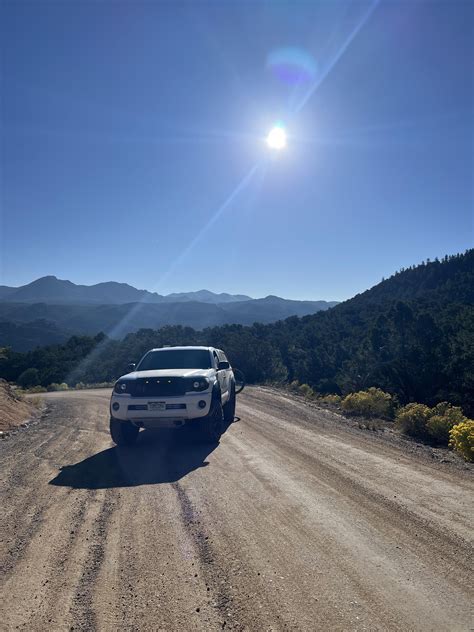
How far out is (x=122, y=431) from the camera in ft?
26.6

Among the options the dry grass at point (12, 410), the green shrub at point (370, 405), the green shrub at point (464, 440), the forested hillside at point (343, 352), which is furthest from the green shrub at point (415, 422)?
the forested hillside at point (343, 352)

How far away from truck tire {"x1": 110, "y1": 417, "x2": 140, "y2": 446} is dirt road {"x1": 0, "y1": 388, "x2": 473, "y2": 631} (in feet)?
1.90

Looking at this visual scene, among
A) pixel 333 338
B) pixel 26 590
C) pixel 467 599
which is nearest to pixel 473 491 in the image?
pixel 467 599

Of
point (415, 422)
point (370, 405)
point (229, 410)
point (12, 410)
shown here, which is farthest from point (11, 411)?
point (415, 422)

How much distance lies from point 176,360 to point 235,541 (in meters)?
5.78

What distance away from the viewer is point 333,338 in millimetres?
54844

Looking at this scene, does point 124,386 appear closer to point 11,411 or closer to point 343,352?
point 11,411

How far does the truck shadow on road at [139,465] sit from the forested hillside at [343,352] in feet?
58.0

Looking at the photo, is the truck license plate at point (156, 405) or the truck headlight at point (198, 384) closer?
the truck license plate at point (156, 405)

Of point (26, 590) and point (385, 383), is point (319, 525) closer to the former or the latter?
point (26, 590)

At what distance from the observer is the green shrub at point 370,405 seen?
12.8 meters

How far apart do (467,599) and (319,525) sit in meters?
1.57

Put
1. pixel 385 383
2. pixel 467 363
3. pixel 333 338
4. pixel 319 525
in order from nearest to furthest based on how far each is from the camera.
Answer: pixel 319 525 < pixel 467 363 < pixel 385 383 < pixel 333 338

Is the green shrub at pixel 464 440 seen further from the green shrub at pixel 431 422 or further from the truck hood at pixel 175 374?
the truck hood at pixel 175 374
